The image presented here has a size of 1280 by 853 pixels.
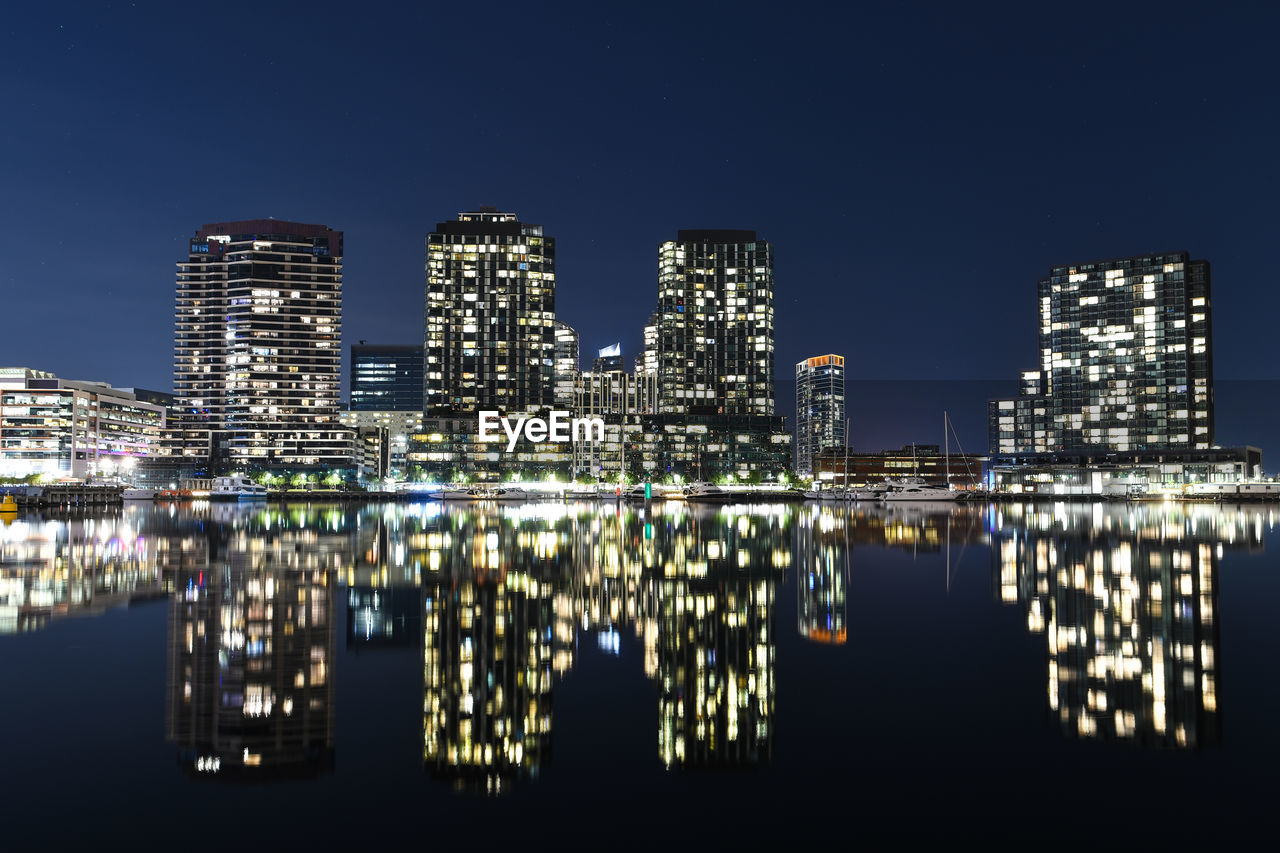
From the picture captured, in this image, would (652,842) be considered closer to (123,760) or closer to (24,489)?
(123,760)

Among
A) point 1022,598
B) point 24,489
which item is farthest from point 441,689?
point 24,489

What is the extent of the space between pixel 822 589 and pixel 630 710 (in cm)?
1646

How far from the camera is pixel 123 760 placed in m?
11.9

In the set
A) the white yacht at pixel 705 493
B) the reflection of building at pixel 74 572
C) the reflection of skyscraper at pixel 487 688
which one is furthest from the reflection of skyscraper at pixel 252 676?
the white yacht at pixel 705 493

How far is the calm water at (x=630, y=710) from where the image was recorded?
1005cm

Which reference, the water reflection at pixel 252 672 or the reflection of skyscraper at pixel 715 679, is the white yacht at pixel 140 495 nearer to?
the water reflection at pixel 252 672

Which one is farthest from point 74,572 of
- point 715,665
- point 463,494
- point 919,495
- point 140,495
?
point 140,495

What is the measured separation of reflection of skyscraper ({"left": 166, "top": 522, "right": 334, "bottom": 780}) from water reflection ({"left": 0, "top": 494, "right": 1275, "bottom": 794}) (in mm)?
53

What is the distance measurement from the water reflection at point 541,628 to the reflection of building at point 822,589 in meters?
0.15

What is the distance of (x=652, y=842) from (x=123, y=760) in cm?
743

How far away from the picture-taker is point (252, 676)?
16125mm

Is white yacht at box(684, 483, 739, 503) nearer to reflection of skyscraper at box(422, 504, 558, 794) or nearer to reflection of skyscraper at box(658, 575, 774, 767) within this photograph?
reflection of skyscraper at box(422, 504, 558, 794)

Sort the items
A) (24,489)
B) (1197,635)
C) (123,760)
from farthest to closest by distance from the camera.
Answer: (24,489) → (1197,635) → (123,760)

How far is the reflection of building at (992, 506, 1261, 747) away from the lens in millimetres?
13828
